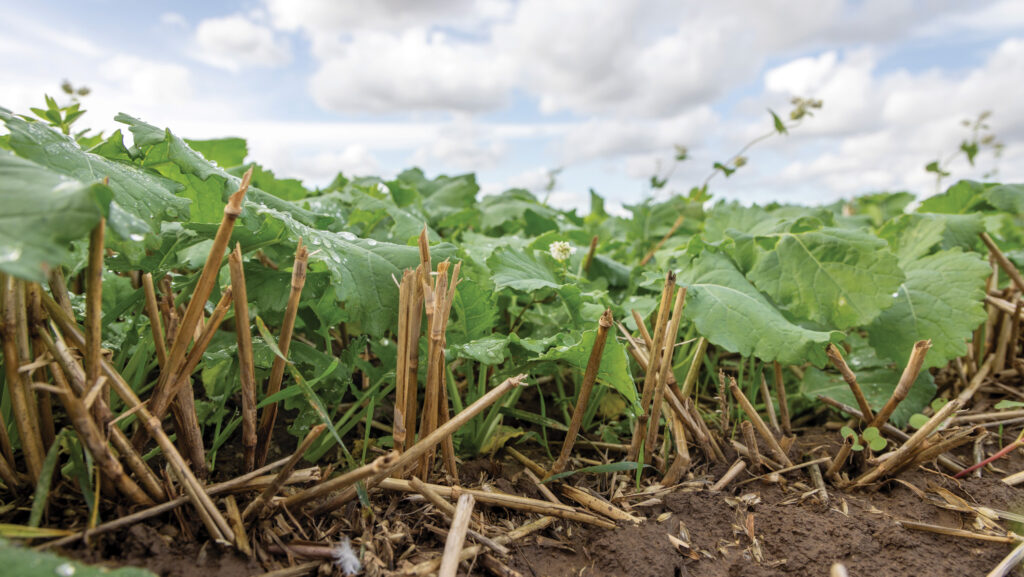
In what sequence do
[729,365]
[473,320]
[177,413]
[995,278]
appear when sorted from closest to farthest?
[177,413] < [473,320] < [729,365] < [995,278]

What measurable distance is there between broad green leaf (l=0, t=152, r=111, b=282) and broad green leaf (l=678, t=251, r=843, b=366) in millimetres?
1498

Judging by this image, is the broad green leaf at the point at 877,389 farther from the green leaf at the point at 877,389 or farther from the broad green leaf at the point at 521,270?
the broad green leaf at the point at 521,270

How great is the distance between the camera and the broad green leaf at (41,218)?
0.84 m

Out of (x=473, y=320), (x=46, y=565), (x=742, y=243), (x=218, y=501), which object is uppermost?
(x=742, y=243)

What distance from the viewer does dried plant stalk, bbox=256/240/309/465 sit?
4.28 ft

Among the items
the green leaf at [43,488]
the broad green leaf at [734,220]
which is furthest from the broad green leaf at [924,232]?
the green leaf at [43,488]

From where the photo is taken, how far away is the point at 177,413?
137 centimetres

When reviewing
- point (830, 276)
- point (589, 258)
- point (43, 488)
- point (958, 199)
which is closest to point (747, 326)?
point (830, 276)

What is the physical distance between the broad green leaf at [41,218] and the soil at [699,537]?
598 millimetres

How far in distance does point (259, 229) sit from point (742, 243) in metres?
1.58

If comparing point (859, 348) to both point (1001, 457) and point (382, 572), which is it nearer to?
point (1001, 457)

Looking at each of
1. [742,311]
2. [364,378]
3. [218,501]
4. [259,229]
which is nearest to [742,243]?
[742,311]

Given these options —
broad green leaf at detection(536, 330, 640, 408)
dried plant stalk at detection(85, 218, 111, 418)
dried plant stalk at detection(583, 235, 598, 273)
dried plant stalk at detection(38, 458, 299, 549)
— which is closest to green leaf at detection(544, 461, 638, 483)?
broad green leaf at detection(536, 330, 640, 408)

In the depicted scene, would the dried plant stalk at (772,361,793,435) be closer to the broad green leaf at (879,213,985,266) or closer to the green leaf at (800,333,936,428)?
the green leaf at (800,333,936,428)
